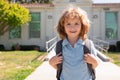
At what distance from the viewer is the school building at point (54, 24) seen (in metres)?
22.6

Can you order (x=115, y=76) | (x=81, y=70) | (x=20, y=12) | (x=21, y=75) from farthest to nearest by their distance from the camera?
(x=20, y=12) → (x=21, y=75) → (x=115, y=76) → (x=81, y=70)

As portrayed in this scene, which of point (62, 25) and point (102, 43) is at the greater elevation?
point (62, 25)

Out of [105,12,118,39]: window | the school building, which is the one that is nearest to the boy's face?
the school building

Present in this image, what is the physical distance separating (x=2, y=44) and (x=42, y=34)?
2.88 metres

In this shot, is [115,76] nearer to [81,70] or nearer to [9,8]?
[81,70]

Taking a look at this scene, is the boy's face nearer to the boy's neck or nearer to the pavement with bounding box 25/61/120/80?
the boy's neck

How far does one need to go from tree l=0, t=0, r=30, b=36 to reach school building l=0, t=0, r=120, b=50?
4.40ft

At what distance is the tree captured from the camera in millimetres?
21172

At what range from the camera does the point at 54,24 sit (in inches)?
893

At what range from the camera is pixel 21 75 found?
31.4 ft

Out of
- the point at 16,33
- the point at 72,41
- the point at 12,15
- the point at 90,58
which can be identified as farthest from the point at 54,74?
the point at 16,33

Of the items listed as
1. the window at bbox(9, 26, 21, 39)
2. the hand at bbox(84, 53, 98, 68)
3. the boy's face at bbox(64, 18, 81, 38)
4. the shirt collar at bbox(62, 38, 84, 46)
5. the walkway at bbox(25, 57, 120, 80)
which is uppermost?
the boy's face at bbox(64, 18, 81, 38)

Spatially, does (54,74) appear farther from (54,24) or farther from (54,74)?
(54,24)

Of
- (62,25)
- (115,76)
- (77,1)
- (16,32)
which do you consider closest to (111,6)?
(77,1)
